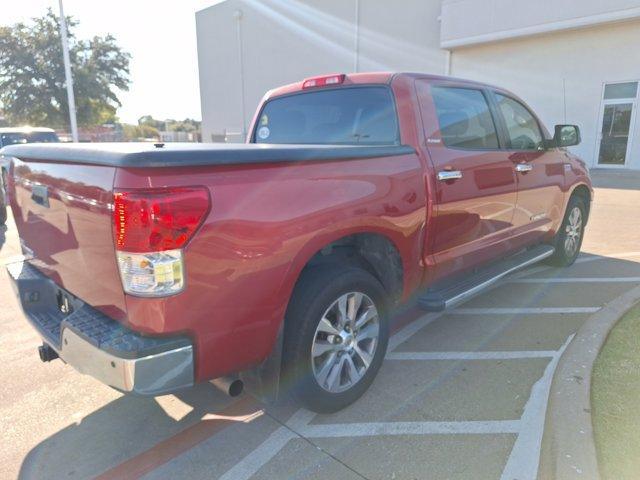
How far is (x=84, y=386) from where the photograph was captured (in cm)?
325

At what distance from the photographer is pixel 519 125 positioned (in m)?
4.58

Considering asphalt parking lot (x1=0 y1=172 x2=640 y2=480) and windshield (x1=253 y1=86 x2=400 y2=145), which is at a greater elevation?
windshield (x1=253 y1=86 x2=400 y2=145)

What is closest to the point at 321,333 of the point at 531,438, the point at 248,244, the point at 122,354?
the point at 248,244

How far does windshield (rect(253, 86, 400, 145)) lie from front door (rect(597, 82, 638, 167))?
52.3ft

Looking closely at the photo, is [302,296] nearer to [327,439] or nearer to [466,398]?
[327,439]

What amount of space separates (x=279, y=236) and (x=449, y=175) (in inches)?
62.5

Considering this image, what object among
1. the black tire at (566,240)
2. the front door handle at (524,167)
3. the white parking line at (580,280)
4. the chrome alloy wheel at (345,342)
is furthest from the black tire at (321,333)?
the black tire at (566,240)

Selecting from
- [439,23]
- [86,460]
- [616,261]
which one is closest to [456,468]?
[86,460]

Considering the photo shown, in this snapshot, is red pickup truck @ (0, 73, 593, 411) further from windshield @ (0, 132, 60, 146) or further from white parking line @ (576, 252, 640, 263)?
windshield @ (0, 132, 60, 146)

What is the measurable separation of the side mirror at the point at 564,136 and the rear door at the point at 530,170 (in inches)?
4.2

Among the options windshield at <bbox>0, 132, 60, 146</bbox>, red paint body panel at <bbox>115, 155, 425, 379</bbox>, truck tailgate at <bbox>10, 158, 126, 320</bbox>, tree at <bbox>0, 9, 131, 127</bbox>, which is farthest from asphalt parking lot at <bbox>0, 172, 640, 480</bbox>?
tree at <bbox>0, 9, 131, 127</bbox>

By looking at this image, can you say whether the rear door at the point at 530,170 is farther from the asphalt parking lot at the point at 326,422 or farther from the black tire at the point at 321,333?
the black tire at the point at 321,333

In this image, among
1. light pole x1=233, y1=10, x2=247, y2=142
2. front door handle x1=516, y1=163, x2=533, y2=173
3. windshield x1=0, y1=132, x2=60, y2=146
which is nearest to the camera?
front door handle x1=516, y1=163, x2=533, y2=173

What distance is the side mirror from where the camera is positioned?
483 cm
